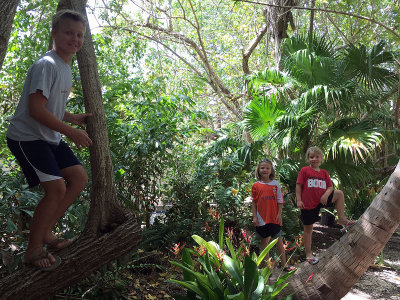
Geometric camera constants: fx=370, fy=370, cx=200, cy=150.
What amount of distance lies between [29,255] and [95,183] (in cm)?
66

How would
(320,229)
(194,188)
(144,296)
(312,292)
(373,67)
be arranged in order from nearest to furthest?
Answer: (312,292) → (144,296) → (194,188) → (373,67) → (320,229)

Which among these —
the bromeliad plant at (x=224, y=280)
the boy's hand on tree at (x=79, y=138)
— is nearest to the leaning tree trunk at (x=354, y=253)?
the bromeliad plant at (x=224, y=280)

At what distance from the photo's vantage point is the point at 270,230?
429 cm

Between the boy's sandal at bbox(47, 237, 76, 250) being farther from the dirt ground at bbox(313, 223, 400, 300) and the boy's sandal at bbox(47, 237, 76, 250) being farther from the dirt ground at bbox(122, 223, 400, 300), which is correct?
the dirt ground at bbox(313, 223, 400, 300)

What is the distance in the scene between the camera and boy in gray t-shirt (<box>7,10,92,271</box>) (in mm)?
2270

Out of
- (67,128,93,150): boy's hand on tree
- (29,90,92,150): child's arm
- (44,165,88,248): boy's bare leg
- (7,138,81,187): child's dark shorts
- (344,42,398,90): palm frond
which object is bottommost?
(44,165,88,248): boy's bare leg

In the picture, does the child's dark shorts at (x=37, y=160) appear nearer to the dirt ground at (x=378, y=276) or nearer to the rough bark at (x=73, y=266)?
the rough bark at (x=73, y=266)

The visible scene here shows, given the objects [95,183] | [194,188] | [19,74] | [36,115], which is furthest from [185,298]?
[19,74]

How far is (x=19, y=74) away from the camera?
4.61 m

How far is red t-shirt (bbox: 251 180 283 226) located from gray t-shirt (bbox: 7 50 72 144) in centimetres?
253

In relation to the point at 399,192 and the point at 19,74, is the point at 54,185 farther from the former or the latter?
the point at 19,74

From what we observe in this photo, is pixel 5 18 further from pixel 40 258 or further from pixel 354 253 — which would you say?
pixel 354 253

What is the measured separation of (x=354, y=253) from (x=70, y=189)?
225 cm

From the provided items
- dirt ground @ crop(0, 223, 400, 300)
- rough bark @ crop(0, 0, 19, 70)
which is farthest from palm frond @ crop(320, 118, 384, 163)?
rough bark @ crop(0, 0, 19, 70)
